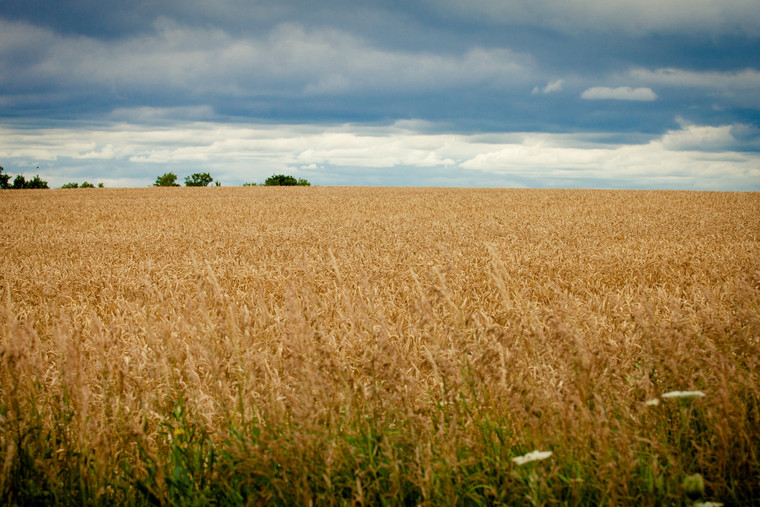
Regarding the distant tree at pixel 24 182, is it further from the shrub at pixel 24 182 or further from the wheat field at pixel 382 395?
the wheat field at pixel 382 395

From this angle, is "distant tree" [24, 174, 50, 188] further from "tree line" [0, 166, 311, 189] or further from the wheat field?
the wheat field

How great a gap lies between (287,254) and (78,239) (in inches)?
262

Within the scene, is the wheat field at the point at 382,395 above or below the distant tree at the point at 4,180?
below

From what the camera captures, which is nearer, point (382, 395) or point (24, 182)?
point (382, 395)

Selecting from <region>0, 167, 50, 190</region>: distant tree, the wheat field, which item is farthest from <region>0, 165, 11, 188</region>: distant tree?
the wheat field

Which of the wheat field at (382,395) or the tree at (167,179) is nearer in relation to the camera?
the wheat field at (382,395)

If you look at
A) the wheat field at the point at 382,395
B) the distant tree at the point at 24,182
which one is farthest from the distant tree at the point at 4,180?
the wheat field at the point at 382,395

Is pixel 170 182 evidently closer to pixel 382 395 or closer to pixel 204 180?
pixel 204 180

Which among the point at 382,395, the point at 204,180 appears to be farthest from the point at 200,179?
the point at 382,395

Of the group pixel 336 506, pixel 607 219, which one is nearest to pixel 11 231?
pixel 336 506

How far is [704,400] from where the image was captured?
249 centimetres

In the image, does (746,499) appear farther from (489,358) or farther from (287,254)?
(287,254)

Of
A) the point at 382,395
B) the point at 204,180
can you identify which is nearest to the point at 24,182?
the point at 204,180

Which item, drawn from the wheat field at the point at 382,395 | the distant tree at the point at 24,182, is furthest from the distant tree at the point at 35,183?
the wheat field at the point at 382,395
